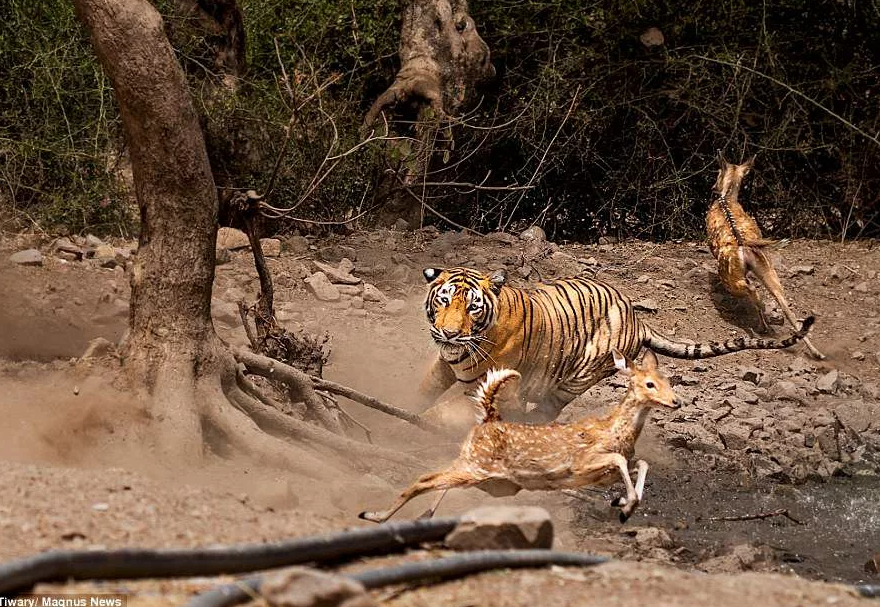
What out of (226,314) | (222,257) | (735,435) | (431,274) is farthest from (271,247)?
(735,435)

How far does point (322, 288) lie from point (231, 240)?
4.12ft

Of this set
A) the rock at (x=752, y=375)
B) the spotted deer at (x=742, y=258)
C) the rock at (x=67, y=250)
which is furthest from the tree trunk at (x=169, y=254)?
the spotted deer at (x=742, y=258)

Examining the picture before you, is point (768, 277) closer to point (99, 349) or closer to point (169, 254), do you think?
point (169, 254)

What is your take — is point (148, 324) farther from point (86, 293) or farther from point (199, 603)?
point (199, 603)

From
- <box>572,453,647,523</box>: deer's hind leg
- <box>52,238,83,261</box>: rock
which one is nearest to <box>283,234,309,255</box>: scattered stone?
<box>52,238,83,261</box>: rock

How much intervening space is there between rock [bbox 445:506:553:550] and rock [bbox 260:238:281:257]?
7675 millimetres

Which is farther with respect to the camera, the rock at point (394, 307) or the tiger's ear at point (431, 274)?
the rock at point (394, 307)

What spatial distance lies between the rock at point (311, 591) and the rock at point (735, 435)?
660 cm

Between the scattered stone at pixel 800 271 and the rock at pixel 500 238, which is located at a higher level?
the scattered stone at pixel 800 271

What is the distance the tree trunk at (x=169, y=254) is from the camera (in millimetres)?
7363

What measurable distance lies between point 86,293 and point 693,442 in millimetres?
5035

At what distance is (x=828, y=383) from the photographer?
11469 millimetres

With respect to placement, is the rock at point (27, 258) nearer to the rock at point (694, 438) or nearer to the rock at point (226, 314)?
the rock at point (226, 314)

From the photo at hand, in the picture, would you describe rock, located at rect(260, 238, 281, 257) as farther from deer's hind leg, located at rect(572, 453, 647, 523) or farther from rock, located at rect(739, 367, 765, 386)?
deer's hind leg, located at rect(572, 453, 647, 523)
